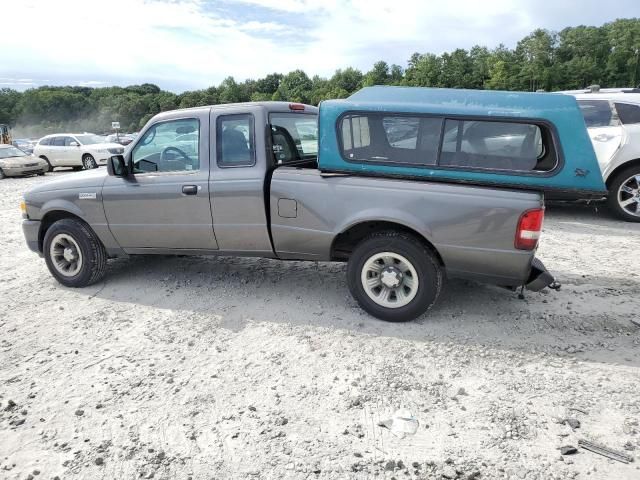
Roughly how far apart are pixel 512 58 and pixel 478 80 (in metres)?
6.50

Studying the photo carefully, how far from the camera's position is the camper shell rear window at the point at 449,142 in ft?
11.9

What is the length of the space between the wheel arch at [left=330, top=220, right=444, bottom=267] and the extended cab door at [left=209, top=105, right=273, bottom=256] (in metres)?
0.65

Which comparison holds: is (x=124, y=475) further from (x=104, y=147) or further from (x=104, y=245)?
(x=104, y=147)

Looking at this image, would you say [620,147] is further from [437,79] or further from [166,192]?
[437,79]

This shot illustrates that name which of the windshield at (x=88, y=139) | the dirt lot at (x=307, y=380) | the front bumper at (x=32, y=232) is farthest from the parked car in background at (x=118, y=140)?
the dirt lot at (x=307, y=380)

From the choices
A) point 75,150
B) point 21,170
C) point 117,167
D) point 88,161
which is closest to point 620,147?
point 117,167

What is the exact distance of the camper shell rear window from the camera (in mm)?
3639

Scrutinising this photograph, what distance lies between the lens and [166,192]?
4.63 metres

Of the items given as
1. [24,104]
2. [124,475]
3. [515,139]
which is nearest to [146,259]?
[124,475]

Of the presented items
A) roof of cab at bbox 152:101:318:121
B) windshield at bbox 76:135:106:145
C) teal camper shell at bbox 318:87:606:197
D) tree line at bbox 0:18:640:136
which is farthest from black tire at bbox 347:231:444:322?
tree line at bbox 0:18:640:136

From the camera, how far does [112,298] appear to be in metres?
4.88

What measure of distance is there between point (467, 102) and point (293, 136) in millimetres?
1770

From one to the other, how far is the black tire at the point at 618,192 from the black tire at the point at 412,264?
4.83m

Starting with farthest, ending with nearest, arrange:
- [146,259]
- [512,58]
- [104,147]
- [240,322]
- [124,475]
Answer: [512,58]
[104,147]
[146,259]
[240,322]
[124,475]
